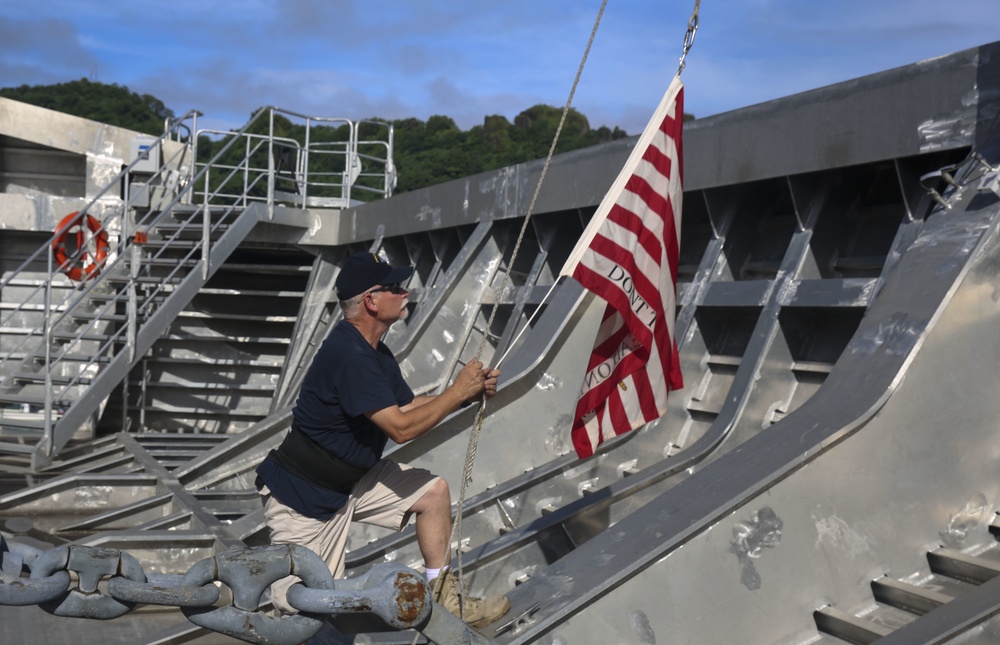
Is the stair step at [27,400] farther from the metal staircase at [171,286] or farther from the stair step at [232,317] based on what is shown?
the stair step at [232,317]

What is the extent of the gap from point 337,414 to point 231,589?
5.25 ft

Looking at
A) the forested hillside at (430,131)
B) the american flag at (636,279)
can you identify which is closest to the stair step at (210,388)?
the american flag at (636,279)

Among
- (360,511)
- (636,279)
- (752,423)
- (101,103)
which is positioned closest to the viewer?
(360,511)

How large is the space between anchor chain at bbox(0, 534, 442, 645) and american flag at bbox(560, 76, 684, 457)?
2.18m

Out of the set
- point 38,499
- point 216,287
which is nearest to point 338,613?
point 38,499

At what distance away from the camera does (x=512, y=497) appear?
612cm

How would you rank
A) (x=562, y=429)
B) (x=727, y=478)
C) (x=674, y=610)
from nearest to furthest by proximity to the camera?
(x=674, y=610), (x=727, y=478), (x=562, y=429)

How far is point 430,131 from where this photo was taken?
148 feet

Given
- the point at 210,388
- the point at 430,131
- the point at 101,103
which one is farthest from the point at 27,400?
the point at 430,131

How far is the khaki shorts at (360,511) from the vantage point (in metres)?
4.09

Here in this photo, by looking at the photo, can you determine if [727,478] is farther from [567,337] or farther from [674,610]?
[567,337]

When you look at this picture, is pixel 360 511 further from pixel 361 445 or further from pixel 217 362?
pixel 217 362

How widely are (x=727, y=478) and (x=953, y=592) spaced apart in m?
0.82

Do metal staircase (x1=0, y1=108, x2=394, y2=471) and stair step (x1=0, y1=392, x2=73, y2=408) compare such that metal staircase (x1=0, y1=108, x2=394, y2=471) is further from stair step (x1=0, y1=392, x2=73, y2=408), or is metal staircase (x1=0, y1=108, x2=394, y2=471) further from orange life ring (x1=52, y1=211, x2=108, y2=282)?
stair step (x1=0, y1=392, x2=73, y2=408)
